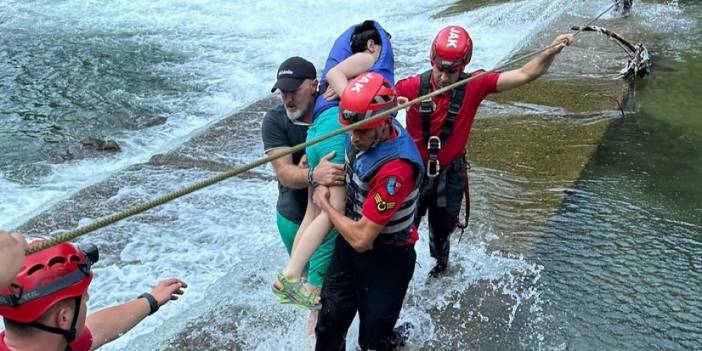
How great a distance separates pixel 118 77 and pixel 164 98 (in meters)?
1.70

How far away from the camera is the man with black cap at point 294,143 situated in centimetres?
362

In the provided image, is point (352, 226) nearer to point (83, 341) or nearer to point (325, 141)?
point (325, 141)

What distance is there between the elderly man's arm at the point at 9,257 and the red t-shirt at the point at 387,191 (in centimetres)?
177

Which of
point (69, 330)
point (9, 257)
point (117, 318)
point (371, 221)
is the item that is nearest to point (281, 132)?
point (371, 221)

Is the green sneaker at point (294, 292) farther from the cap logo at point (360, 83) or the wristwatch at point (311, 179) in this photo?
the cap logo at point (360, 83)

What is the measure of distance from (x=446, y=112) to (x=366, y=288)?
4.51 feet

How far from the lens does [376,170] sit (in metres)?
3.27

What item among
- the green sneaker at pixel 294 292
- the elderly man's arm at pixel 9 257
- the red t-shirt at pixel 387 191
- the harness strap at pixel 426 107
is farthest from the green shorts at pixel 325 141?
the elderly man's arm at pixel 9 257

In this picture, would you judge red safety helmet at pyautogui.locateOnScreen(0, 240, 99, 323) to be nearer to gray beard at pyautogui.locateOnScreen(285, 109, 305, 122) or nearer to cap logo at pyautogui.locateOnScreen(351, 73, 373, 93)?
cap logo at pyautogui.locateOnScreen(351, 73, 373, 93)

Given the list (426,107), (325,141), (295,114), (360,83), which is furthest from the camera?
(426,107)

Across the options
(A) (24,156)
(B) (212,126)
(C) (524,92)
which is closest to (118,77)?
(A) (24,156)

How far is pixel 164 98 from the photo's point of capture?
37.2 feet

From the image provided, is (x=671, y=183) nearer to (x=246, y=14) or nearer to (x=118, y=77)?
(x=118, y=77)

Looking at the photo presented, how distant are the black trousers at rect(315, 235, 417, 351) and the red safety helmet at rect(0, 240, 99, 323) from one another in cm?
151
